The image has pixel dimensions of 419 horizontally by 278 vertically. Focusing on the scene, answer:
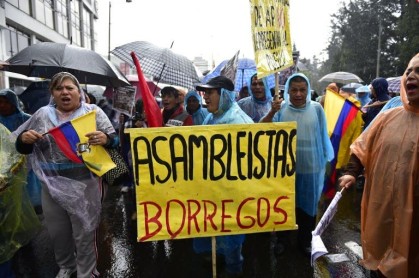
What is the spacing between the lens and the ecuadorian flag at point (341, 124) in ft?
14.9

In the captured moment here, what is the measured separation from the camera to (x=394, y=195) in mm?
2197

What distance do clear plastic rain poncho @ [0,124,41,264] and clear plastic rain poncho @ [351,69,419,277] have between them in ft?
8.77

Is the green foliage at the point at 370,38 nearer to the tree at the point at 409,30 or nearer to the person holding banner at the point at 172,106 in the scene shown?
the tree at the point at 409,30

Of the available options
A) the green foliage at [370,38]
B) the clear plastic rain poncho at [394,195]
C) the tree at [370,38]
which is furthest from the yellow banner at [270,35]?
the tree at [370,38]

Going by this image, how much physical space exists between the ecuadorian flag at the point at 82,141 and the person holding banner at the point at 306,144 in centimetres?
180

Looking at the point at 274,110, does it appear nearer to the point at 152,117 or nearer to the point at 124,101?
the point at 152,117

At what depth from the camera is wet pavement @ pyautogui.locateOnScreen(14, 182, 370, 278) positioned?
3299mm

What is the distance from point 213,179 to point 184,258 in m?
1.37

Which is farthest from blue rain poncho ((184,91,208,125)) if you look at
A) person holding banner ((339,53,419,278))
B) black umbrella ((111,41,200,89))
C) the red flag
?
person holding banner ((339,53,419,278))

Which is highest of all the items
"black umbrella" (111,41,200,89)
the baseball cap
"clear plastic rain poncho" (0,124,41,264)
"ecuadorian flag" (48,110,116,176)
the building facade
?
the building facade

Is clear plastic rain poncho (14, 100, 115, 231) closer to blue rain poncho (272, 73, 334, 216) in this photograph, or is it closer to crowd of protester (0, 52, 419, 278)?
crowd of protester (0, 52, 419, 278)

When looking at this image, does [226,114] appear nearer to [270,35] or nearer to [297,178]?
[270,35]

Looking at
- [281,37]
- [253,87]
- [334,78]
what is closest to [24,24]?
[334,78]

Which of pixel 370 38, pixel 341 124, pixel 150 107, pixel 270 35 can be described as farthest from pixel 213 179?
pixel 370 38
